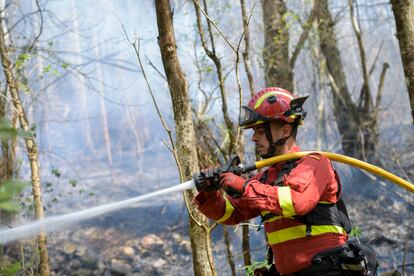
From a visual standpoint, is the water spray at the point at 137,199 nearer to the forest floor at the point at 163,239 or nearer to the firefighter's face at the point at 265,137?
the firefighter's face at the point at 265,137

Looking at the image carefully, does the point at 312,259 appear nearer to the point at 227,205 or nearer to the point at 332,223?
the point at 332,223

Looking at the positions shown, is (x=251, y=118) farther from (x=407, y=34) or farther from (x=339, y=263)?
(x=407, y=34)

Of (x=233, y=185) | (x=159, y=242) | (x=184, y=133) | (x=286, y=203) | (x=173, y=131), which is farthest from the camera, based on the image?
(x=173, y=131)

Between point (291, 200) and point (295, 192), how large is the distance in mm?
63

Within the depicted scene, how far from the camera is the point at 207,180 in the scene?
287 cm

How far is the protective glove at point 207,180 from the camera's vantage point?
2.86 metres

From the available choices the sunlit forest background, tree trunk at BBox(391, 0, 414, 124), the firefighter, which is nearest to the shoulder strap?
the firefighter

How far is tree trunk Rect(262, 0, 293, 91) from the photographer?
432 inches

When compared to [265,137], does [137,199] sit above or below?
below

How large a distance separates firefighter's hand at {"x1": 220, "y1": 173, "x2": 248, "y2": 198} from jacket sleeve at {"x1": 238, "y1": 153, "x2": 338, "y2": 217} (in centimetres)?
4

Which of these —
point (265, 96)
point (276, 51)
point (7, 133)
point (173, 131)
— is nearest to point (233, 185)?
point (265, 96)

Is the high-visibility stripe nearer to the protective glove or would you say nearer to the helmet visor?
the helmet visor

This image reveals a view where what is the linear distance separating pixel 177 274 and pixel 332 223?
9.26 meters

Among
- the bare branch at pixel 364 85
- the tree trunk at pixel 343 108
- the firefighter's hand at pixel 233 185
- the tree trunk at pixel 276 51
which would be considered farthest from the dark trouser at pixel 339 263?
the tree trunk at pixel 343 108
